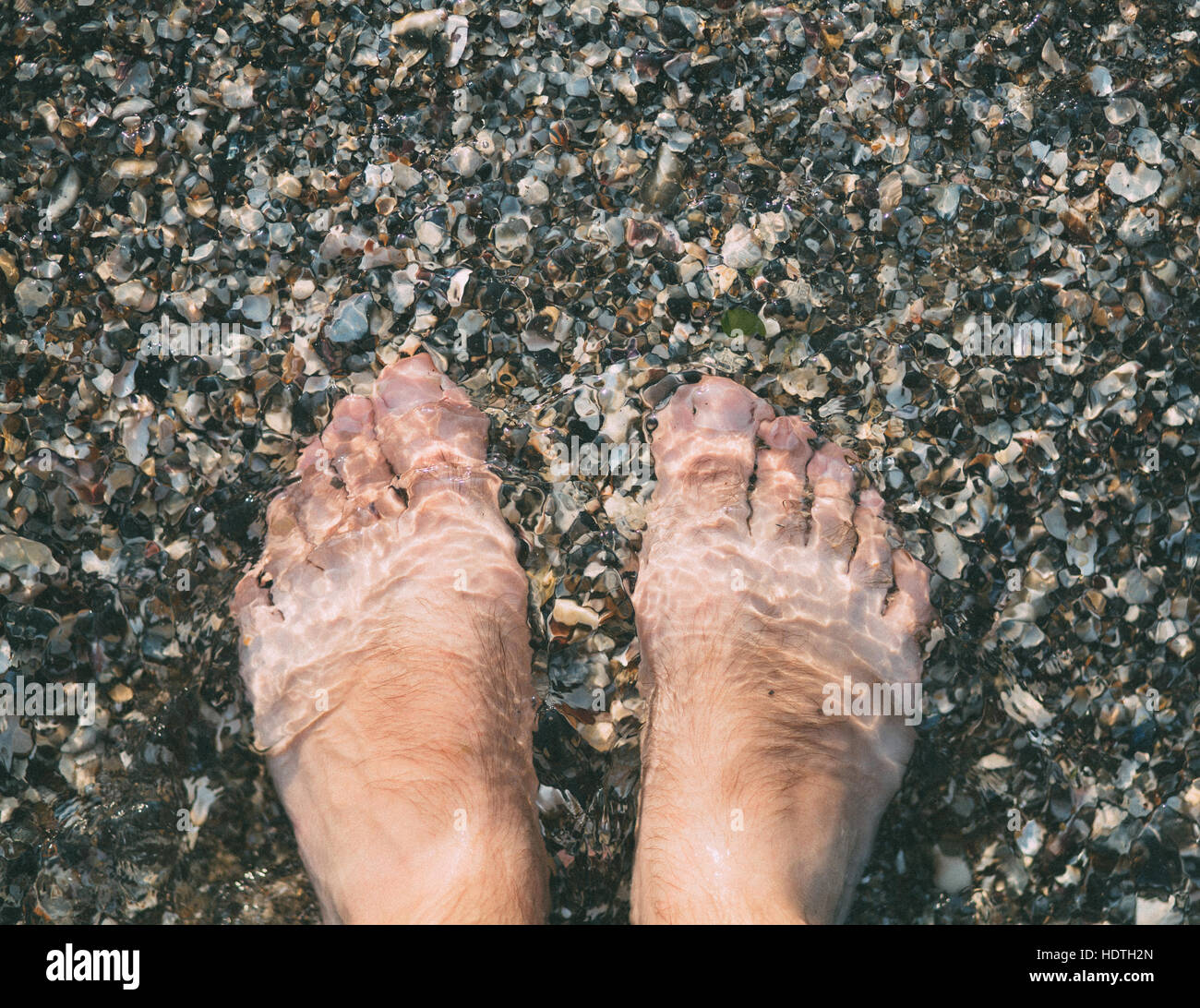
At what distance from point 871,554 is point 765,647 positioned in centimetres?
26

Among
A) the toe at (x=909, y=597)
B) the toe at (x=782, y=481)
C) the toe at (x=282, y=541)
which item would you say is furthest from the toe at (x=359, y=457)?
the toe at (x=909, y=597)

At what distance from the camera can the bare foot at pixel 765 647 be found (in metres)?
1.67

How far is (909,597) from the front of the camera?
1.77 m

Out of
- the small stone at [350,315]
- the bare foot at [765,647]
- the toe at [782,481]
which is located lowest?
the bare foot at [765,647]

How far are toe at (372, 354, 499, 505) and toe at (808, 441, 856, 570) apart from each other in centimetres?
59

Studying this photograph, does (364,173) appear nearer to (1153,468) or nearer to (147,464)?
(147,464)

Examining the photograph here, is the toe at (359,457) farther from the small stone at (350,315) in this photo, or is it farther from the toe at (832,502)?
the toe at (832,502)

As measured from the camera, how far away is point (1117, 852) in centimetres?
168

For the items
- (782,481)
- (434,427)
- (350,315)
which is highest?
(350,315)

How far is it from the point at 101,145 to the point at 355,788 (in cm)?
126

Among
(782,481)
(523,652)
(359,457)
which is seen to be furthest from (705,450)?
(359,457)

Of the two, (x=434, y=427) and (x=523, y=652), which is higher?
(x=434, y=427)

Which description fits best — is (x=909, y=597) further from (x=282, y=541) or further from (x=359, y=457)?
(x=282, y=541)

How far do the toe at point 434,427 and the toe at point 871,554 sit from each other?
2.20 feet
